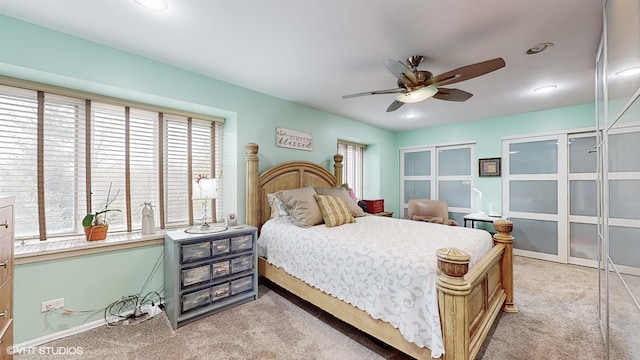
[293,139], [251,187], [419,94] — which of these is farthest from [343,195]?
[419,94]

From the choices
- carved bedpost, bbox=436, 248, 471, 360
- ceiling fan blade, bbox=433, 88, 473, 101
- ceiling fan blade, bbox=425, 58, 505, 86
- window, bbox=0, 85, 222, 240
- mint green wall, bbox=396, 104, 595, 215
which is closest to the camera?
carved bedpost, bbox=436, 248, 471, 360

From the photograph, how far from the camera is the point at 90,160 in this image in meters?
2.31

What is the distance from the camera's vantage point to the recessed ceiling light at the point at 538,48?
6.76 ft

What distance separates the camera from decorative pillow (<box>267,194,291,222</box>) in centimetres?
288

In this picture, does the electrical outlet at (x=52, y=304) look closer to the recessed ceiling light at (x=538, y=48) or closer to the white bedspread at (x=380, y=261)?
the white bedspread at (x=380, y=261)

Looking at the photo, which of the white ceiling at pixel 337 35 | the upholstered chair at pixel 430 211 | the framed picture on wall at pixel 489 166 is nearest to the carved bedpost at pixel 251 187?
the white ceiling at pixel 337 35

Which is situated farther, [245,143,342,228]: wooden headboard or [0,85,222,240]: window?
[245,143,342,228]: wooden headboard

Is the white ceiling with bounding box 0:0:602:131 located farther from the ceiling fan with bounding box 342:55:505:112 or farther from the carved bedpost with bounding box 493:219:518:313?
the carved bedpost with bounding box 493:219:518:313

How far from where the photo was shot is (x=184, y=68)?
2.54 meters

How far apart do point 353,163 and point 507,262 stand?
3.30 m

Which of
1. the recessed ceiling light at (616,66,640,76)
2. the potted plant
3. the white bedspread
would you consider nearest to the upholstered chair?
the white bedspread

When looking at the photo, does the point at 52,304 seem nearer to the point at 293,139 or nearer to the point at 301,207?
the point at 301,207

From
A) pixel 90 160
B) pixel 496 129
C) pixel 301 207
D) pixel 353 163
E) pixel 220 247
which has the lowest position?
pixel 220 247

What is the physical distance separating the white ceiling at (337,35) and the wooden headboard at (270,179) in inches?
40.4
